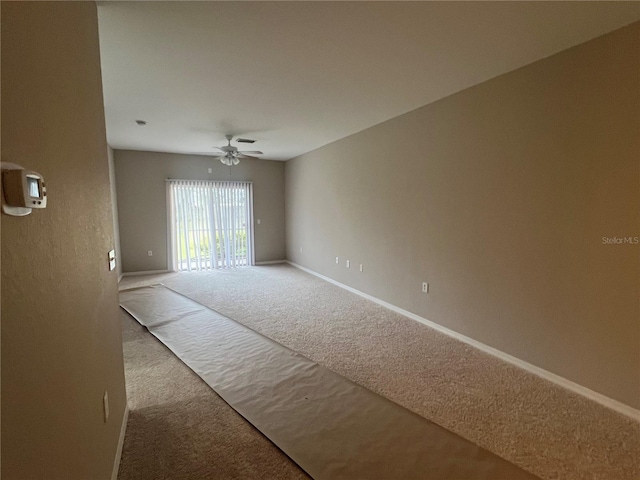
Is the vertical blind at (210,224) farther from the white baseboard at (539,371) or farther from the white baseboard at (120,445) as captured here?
the white baseboard at (120,445)

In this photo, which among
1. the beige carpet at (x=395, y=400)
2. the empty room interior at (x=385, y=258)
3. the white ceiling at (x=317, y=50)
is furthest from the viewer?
the white ceiling at (x=317, y=50)

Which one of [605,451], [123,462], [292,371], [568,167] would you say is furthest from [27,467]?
[568,167]

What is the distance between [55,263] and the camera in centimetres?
95

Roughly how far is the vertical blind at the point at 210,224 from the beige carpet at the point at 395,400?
9.46 ft

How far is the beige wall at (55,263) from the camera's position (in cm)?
69

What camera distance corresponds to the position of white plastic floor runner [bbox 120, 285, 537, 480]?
163 centimetres

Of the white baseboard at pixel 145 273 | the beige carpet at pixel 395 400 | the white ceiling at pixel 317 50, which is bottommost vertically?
the beige carpet at pixel 395 400

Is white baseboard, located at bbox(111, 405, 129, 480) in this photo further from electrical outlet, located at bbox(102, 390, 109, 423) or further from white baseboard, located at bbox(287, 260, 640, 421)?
white baseboard, located at bbox(287, 260, 640, 421)

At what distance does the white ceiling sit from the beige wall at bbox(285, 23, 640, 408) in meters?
0.26

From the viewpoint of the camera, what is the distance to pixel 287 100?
127 inches

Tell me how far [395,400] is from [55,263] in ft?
6.99

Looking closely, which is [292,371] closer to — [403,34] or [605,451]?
[605,451]

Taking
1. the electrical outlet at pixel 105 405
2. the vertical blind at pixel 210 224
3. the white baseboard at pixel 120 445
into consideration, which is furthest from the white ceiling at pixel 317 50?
the vertical blind at pixel 210 224

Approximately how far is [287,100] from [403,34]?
4.92 ft
